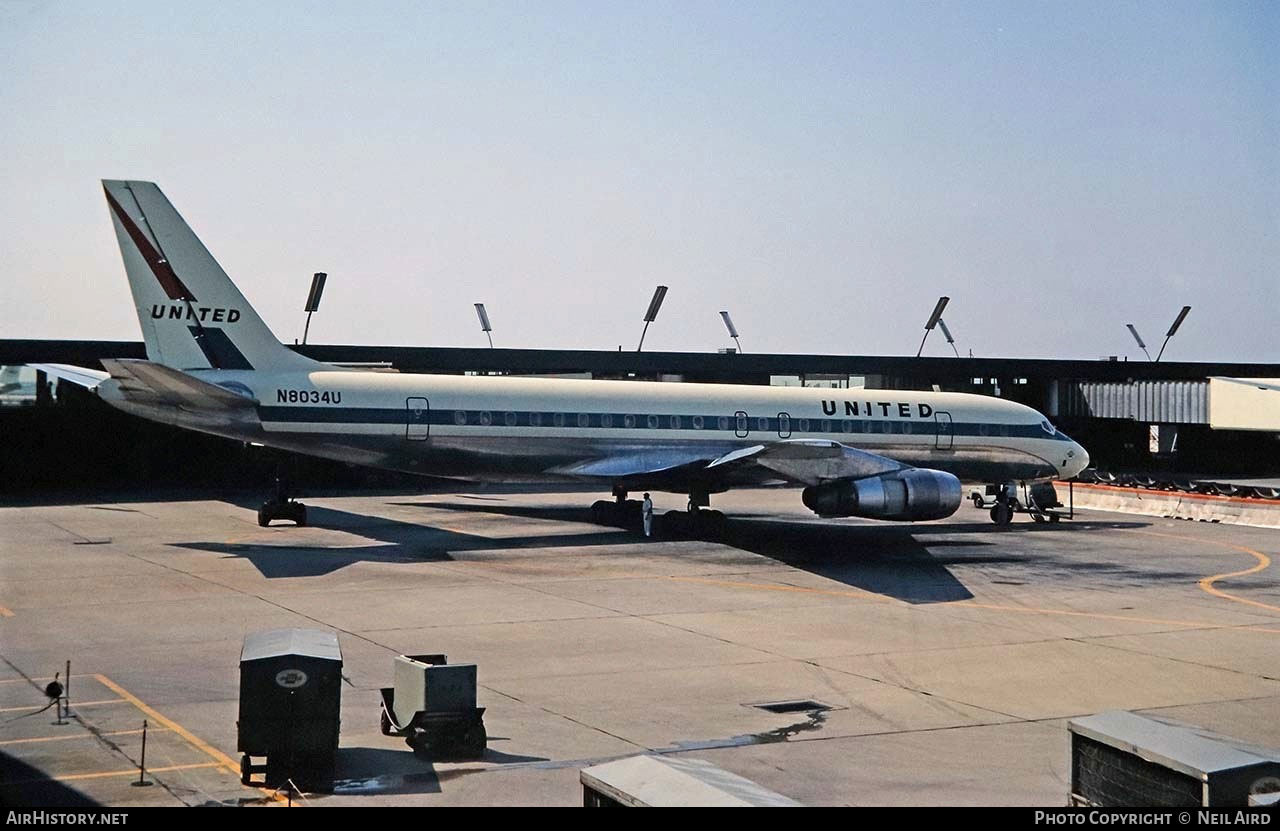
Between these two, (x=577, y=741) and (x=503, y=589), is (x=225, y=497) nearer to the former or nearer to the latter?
(x=503, y=589)

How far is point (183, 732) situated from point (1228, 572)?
2461 centimetres

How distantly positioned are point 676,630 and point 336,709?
31.8 ft

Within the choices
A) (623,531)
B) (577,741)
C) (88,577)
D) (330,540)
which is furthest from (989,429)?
(577,741)

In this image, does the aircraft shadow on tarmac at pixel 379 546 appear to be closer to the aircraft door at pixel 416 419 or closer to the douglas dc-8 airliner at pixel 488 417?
the douglas dc-8 airliner at pixel 488 417

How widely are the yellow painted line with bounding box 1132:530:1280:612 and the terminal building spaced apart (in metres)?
5.39

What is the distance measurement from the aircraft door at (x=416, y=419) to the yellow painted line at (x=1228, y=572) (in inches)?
757

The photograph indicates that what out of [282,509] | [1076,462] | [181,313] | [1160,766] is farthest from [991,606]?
[181,313]

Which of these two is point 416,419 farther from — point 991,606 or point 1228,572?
point 1228,572

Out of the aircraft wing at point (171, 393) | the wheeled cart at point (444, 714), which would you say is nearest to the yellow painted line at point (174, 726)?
the wheeled cart at point (444, 714)

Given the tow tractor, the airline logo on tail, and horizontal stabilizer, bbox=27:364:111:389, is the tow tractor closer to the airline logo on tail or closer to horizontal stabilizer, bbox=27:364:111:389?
the airline logo on tail

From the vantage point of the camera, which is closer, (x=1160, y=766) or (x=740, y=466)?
(x=1160, y=766)

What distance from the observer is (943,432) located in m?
42.2
